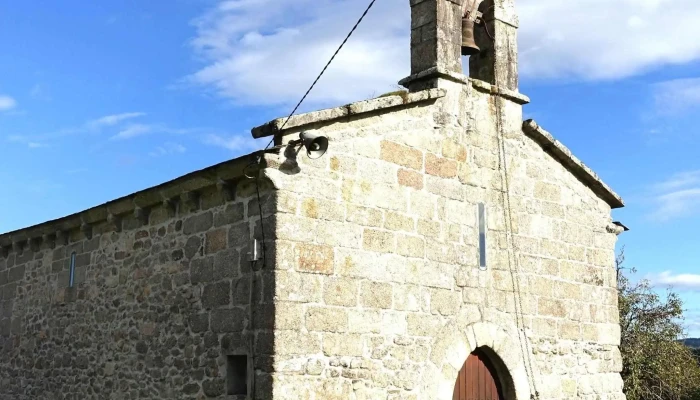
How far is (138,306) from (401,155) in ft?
11.2

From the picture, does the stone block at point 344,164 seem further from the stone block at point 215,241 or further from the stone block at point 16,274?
the stone block at point 16,274

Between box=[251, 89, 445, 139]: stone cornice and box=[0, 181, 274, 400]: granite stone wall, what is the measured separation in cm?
58

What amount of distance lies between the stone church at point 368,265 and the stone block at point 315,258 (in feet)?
0.05

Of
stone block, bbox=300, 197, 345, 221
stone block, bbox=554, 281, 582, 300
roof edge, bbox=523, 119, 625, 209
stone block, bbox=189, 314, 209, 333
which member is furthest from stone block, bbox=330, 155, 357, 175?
stone block, bbox=554, 281, 582, 300

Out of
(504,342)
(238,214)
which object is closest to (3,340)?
(238,214)

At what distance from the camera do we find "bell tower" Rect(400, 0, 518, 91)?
8867mm

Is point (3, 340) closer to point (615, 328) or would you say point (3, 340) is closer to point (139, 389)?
point (139, 389)

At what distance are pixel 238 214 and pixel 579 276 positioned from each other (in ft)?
15.9

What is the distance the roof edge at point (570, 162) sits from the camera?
9.86 m

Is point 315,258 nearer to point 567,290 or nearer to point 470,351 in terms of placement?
point 470,351

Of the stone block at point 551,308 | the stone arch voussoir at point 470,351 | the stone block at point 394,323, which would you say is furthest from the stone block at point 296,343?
the stone block at point 551,308

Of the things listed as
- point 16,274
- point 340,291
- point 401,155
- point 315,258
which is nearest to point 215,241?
point 315,258

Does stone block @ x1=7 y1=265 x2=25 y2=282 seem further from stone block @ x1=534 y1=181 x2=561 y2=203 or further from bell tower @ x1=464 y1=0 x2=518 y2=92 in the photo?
stone block @ x1=534 y1=181 x2=561 y2=203

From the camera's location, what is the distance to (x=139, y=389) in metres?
8.64
